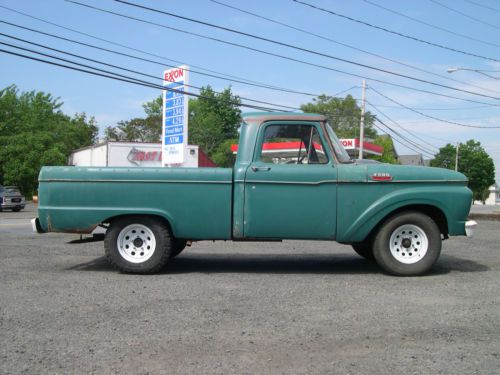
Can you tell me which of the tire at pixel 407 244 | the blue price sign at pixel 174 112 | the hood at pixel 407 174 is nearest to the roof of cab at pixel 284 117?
the hood at pixel 407 174

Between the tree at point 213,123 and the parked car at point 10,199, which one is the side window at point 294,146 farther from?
the tree at point 213,123

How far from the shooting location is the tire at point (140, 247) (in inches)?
268

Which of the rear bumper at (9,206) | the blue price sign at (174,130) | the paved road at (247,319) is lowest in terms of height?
the rear bumper at (9,206)

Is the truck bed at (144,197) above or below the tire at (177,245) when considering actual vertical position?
above

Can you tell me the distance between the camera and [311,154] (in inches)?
272

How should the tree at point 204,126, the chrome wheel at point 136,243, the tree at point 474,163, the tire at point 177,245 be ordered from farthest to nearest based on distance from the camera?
the tree at point 474,163
the tree at point 204,126
the tire at point 177,245
the chrome wheel at point 136,243

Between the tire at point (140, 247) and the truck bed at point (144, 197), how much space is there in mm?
169

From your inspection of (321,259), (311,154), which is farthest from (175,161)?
(311,154)

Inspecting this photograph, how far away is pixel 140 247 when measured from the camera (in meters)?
6.93

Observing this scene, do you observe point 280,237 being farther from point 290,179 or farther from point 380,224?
point 380,224

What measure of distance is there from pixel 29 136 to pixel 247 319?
45637 millimetres

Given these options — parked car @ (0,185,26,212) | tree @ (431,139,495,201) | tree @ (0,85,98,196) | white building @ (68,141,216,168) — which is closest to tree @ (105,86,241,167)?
tree @ (0,85,98,196)

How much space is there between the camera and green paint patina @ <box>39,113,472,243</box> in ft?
22.1

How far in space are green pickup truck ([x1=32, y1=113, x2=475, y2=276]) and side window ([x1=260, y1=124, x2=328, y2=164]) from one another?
3 centimetres
